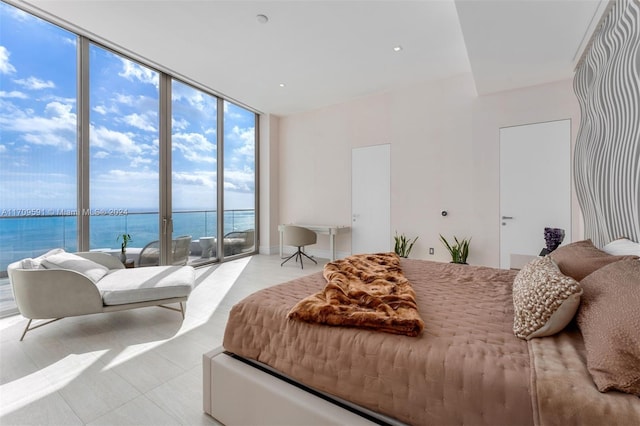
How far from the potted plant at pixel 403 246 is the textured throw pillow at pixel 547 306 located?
3.45 m

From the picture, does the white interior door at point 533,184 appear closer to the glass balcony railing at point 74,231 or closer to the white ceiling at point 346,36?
the white ceiling at point 346,36

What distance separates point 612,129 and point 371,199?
3.24 meters

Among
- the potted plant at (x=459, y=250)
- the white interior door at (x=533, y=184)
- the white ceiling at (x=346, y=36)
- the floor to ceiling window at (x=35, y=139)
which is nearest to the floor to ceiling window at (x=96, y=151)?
the floor to ceiling window at (x=35, y=139)

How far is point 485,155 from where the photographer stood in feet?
13.2

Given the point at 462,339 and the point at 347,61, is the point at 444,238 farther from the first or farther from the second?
the point at 462,339

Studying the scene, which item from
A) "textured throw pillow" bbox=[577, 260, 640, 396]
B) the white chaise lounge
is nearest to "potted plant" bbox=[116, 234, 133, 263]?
the white chaise lounge

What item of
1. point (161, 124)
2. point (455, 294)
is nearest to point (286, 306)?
point (455, 294)

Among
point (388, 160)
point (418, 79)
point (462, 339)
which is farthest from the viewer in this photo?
point (388, 160)

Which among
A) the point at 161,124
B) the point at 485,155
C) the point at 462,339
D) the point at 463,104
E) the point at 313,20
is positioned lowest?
the point at 462,339

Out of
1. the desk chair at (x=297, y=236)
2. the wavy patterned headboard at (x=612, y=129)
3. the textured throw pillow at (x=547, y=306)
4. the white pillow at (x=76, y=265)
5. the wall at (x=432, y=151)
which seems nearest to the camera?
the textured throw pillow at (x=547, y=306)

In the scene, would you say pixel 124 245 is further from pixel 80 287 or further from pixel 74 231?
pixel 80 287

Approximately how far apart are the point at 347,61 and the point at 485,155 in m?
2.37

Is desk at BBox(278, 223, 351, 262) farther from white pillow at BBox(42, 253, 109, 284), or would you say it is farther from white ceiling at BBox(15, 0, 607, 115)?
white pillow at BBox(42, 253, 109, 284)

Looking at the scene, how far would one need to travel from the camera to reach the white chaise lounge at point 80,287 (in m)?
2.20
